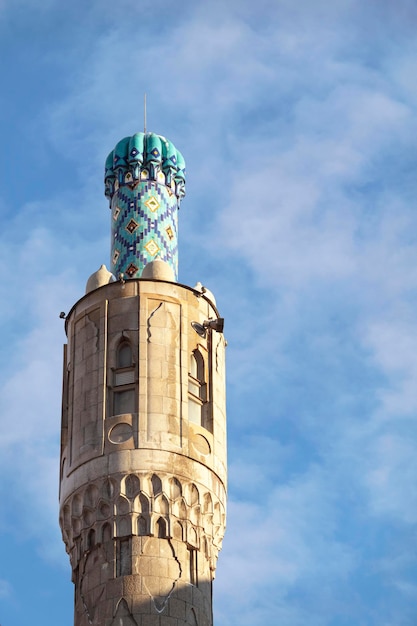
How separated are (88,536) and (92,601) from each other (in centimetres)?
117

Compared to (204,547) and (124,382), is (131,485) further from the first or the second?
(124,382)

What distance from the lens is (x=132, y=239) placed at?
105ft

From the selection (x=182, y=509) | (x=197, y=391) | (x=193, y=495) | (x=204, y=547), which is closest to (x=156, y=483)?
(x=182, y=509)

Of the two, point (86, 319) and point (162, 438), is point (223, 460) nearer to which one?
point (162, 438)

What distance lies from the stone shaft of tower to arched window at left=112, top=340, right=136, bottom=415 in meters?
2.16

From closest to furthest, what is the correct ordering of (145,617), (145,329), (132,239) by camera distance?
(145,617), (145,329), (132,239)

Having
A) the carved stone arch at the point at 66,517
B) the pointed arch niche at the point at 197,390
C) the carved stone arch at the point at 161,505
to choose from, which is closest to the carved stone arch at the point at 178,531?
the carved stone arch at the point at 161,505

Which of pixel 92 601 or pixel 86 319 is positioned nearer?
pixel 92 601

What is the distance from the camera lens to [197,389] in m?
30.1

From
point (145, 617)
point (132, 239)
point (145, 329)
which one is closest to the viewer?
point (145, 617)

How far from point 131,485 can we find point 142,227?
19.7 feet

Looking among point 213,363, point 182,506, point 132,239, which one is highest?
point 132,239

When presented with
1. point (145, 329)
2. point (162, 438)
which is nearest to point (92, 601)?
point (162, 438)

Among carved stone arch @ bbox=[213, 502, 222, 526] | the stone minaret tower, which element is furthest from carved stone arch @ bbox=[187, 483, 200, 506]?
carved stone arch @ bbox=[213, 502, 222, 526]
